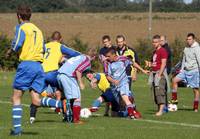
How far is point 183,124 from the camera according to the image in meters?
16.7

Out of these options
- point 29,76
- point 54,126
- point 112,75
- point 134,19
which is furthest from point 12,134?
point 134,19

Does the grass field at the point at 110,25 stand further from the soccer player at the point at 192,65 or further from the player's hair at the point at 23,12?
the player's hair at the point at 23,12

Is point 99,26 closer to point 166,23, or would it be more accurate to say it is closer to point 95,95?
point 166,23

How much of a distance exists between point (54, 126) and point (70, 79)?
1.54 meters

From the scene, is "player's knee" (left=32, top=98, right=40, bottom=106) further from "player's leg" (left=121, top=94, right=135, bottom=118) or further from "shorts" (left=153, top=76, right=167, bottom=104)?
"shorts" (left=153, top=76, right=167, bottom=104)

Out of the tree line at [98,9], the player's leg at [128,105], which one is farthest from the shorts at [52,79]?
the tree line at [98,9]

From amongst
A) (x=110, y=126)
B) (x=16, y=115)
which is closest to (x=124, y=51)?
(x=110, y=126)

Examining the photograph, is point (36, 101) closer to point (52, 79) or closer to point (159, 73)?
point (52, 79)

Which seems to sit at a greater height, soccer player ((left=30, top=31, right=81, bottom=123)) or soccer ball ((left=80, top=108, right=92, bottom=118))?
soccer player ((left=30, top=31, right=81, bottom=123))

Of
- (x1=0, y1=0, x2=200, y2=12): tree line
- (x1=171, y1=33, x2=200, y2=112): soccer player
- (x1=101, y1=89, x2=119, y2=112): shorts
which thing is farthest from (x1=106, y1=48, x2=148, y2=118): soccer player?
(x1=0, y1=0, x2=200, y2=12): tree line

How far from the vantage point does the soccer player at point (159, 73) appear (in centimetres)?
1956

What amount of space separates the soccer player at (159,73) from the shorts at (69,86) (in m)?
3.22

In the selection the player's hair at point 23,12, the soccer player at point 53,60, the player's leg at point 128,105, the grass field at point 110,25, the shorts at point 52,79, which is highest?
the grass field at point 110,25

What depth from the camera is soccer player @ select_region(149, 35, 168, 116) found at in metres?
19.6
